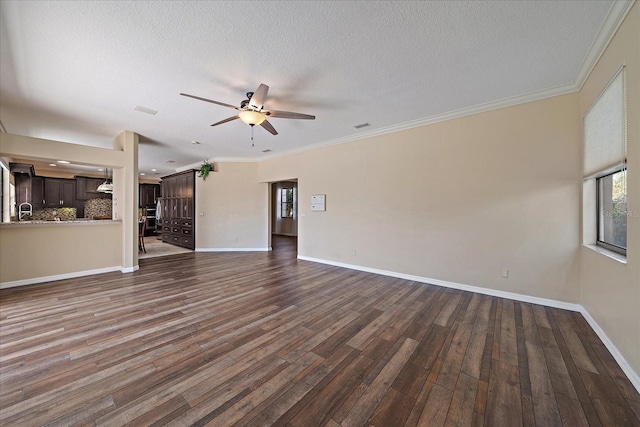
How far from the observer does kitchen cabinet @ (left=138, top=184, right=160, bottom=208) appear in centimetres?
1030

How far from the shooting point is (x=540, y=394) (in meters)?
1.65

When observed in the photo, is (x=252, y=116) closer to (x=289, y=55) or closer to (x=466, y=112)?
(x=289, y=55)

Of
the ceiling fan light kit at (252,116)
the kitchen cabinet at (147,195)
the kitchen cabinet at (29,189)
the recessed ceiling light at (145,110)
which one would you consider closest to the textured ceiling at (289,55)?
the recessed ceiling light at (145,110)

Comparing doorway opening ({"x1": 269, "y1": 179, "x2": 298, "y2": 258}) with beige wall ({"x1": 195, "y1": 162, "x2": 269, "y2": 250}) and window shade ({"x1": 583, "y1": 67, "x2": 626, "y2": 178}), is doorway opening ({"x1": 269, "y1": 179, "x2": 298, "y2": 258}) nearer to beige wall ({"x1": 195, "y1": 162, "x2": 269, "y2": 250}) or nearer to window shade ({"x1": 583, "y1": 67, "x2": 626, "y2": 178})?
beige wall ({"x1": 195, "y1": 162, "x2": 269, "y2": 250})

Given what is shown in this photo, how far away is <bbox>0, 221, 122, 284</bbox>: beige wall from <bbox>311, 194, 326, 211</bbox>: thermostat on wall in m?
3.99

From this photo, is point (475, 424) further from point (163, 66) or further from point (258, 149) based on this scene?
point (258, 149)

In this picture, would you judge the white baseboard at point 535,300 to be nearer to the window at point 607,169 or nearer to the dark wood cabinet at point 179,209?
the window at point 607,169

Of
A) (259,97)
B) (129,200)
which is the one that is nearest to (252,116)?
(259,97)

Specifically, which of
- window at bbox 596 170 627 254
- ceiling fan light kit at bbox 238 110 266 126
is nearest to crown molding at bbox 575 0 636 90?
window at bbox 596 170 627 254

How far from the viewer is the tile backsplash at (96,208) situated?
8.82 metres

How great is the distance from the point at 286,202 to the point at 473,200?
8688mm

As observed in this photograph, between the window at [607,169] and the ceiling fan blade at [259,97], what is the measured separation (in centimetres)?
315

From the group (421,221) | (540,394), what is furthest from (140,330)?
(421,221)

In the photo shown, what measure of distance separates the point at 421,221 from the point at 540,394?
2713mm
